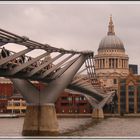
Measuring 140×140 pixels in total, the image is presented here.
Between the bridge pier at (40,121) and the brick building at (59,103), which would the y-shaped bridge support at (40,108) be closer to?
the bridge pier at (40,121)

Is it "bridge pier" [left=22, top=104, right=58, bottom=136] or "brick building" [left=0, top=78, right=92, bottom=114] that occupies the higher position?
"brick building" [left=0, top=78, right=92, bottom=114]

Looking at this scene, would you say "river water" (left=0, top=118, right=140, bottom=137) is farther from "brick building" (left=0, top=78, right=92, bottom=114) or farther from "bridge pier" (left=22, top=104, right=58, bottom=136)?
"brick building" (left=0, top=78, right=92, bottom=114)

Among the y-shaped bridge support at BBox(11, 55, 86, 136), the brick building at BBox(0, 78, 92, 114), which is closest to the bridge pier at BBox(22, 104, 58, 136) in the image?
the y-shaped bridge support at BBox(11, 55, 86, 136)

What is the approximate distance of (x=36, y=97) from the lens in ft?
196

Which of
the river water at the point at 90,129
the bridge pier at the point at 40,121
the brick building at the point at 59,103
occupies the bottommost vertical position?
the river water at the point at 90,129

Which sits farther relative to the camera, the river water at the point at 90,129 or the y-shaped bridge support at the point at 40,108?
the river water at the point at 90,129

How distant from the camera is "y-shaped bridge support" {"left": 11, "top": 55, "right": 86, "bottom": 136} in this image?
5850 centimetres

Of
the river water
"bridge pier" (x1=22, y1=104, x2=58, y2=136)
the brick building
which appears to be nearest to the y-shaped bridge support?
"bridge pier" (x1=22, y1=104, x2=58, y2=136)

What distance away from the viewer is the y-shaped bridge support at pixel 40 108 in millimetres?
58500

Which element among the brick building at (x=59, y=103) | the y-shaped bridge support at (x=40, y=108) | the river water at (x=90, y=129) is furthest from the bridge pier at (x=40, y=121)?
the brick building at (x=59, y=103)

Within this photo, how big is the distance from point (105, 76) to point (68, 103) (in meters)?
36.3

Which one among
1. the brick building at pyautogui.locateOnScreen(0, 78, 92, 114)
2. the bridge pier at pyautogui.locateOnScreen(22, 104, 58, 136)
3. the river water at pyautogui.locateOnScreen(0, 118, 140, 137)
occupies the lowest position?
the river water at pyautogui.locateOnScreen(0, 118, 140, 137)

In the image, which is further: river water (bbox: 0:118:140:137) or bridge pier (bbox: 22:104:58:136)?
river water (bbox: 0:118:140:137)

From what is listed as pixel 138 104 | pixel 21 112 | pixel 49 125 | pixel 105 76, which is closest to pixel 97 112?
pixel 138 104
